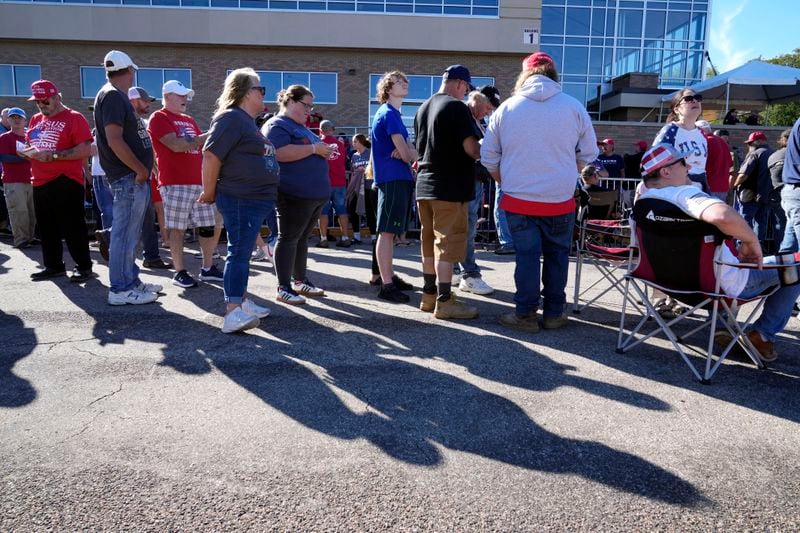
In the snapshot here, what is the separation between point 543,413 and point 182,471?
5.98ft

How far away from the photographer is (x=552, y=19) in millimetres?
29453

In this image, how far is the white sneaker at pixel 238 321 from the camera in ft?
14.6

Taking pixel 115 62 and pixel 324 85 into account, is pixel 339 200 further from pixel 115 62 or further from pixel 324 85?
pixel 324 85

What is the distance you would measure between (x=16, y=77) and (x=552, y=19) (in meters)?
24.7

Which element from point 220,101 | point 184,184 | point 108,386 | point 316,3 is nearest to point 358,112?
point 316,3

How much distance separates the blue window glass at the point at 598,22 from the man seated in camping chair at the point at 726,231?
96.6 ft

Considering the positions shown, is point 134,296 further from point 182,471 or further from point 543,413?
point 543,413

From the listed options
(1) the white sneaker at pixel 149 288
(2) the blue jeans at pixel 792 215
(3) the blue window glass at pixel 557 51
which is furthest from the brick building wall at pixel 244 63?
(2) the blue jeans at pixel 792 215

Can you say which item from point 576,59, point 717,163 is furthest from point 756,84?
point 717,163

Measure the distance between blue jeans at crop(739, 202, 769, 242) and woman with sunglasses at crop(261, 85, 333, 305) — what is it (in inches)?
260

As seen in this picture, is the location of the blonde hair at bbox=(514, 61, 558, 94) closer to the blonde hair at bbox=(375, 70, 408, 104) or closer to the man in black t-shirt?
the man in black t-shirt

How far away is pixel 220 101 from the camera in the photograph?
4.51 m

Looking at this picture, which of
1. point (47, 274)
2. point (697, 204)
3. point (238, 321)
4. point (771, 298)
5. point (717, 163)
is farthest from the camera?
point (717, 163)

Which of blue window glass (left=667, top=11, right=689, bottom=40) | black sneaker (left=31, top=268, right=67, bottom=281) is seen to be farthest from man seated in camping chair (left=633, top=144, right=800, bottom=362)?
blue window glass (left=667, top=11, right=689, bottom=40)
